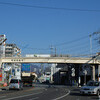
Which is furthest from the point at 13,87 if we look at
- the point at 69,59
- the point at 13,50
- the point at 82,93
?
the point at 13,50

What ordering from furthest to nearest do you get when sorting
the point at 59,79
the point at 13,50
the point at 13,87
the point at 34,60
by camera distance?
the point at 13,50, the point at 59,79, the point at 34,60, the point at 13,87

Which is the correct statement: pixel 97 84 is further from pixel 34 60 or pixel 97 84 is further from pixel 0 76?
pixel 0 76

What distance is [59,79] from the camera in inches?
5359

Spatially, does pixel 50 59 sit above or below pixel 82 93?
above

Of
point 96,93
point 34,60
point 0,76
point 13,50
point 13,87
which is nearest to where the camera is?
point 96,93

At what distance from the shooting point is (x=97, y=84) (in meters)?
24.5

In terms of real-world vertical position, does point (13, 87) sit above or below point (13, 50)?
below

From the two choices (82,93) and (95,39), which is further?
(95,39)

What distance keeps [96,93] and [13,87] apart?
18.6m

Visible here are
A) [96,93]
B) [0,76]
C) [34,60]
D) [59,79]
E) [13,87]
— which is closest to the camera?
[96,93]

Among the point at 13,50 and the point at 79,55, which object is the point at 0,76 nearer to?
the point at 79,55

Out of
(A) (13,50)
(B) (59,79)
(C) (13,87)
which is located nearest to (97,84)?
(C) (13,87)

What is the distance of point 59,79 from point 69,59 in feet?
264

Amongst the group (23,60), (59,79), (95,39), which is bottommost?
(59,79)
